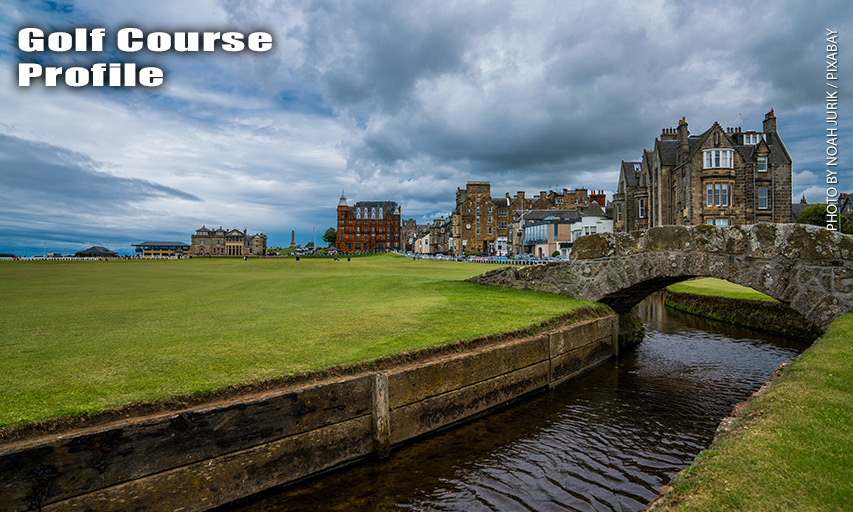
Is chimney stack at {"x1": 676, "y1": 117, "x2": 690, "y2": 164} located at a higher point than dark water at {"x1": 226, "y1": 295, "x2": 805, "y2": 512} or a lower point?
higher

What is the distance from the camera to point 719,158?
4378 cm

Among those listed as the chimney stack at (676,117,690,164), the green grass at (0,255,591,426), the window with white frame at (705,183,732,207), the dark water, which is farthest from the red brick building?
the dark water

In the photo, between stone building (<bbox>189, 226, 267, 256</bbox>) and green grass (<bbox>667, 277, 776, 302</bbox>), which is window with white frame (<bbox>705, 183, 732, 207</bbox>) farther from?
stone building (<bbox>189, 226, 267, 256</bbox>)

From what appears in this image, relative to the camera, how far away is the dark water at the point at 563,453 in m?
6.92

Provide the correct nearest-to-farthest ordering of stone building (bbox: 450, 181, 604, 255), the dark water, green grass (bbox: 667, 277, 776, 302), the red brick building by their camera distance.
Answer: the dark water
green grass (bbox: 667, 277, 776, 302)
stone building (bbox: 450, 181, 604, 255)
the red brick building

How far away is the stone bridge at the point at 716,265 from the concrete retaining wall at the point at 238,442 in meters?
8.83

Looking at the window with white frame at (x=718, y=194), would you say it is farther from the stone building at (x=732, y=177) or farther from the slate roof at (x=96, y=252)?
the slate roof at (x=96, y=252)

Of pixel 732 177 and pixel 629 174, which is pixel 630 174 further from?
pixel 732 177

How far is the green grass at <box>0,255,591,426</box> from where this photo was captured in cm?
670

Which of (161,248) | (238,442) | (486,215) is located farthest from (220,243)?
(238,442)

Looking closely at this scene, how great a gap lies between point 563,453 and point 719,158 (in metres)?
46.5

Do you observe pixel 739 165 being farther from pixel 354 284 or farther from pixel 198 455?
pixel 198 455

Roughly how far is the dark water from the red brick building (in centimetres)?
15627

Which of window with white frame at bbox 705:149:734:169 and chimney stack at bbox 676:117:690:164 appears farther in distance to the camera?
chimney stack at bbox 676:117:690:164
